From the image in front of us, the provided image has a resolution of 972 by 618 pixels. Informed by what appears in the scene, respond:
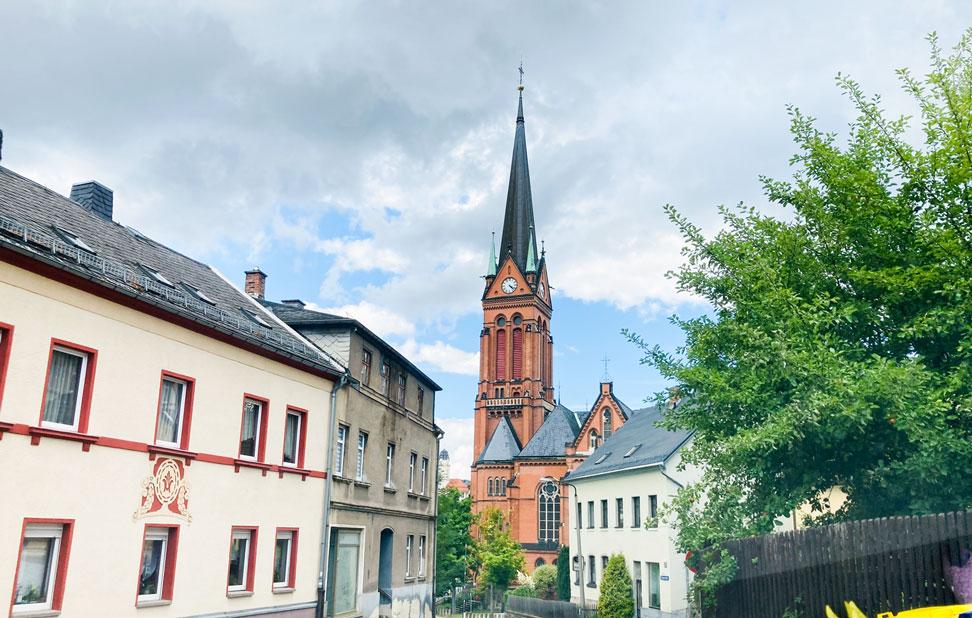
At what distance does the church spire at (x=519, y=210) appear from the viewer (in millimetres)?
85188

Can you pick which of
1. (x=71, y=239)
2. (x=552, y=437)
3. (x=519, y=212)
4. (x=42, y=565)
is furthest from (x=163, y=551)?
(x=519, y=212)

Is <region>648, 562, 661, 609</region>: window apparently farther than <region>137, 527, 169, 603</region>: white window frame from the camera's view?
Yes

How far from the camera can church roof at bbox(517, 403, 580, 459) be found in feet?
221

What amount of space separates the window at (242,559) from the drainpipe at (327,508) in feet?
9.30

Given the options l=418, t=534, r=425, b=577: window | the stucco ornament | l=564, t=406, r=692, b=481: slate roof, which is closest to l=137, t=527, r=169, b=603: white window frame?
the stucco ornament

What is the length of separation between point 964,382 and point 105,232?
17.5 meters

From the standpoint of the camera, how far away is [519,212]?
86.6 metres

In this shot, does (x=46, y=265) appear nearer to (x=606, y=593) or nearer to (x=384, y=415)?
(x=384, y=415)

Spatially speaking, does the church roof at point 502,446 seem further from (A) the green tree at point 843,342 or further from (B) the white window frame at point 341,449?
(A) the green tree at point 843,342

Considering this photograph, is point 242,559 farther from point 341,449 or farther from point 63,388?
point 63,388

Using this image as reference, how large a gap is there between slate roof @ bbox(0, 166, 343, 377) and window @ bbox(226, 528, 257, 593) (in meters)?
4.15

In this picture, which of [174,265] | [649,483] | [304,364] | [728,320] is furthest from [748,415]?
[649,483]

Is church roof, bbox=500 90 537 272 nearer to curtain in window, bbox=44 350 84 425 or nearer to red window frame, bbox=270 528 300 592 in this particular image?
red window frame, bbox=270 528 300 592

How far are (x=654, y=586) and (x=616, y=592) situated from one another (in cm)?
224
